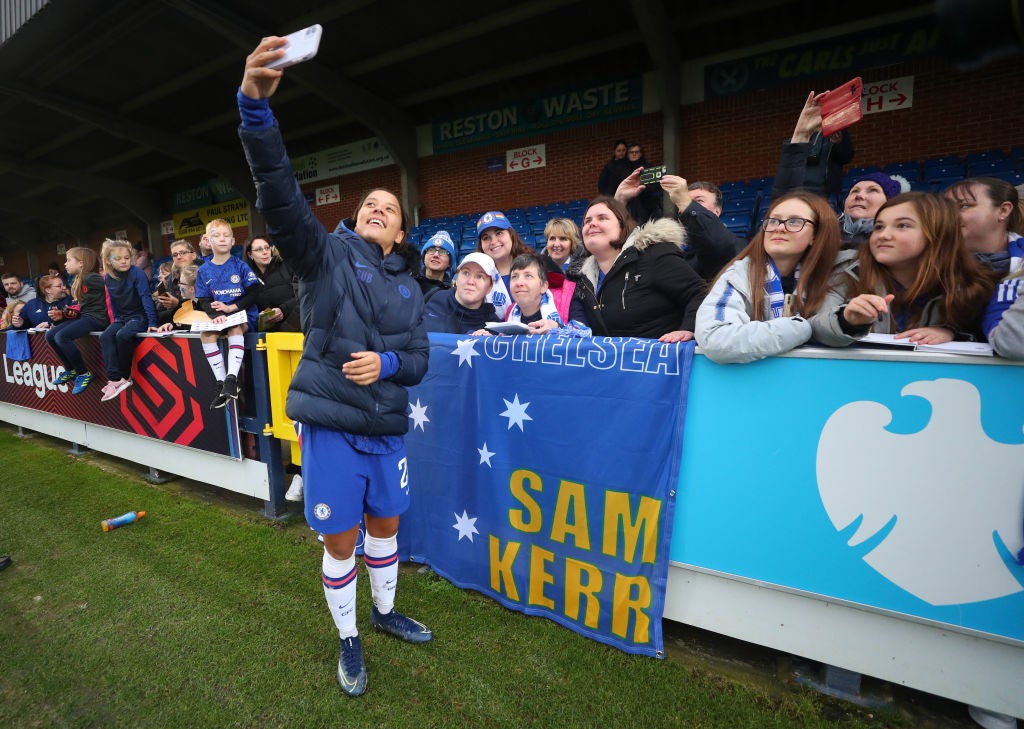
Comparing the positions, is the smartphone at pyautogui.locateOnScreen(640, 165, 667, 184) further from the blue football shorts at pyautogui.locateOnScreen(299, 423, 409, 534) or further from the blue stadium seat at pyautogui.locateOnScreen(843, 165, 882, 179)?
the blue stadium seat at pyautogui.locateOnScreen(843, 165, 882, 179)

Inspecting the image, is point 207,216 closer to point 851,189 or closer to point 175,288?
point 175,288

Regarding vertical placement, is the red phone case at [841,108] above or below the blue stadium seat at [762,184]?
below

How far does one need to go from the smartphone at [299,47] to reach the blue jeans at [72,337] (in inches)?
191

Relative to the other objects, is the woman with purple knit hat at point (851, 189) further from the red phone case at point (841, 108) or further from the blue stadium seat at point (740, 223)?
the blue stadium seat at point (740, 223)

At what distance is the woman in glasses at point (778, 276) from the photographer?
193cm

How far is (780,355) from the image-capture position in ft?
6.02

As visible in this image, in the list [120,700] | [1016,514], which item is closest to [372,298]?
[120,700]

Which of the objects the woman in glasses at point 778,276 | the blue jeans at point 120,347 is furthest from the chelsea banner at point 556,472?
the blue jeans at point 120,347

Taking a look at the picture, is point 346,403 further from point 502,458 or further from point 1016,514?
point 1016,514

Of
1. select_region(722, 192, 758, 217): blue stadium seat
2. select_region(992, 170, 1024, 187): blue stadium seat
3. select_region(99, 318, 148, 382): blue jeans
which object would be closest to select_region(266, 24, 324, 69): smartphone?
select_region(99, 318, 148, 382): blue jeans

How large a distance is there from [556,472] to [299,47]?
73.1 inches

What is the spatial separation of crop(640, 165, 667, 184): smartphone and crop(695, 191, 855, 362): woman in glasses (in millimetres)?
765

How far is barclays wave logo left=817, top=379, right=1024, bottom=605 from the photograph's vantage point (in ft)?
5.10

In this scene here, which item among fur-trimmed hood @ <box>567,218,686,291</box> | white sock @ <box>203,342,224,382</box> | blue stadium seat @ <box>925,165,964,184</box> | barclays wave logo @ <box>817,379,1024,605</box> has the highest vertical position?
blue stadium seat @ <box>925,165,964,184</box>
